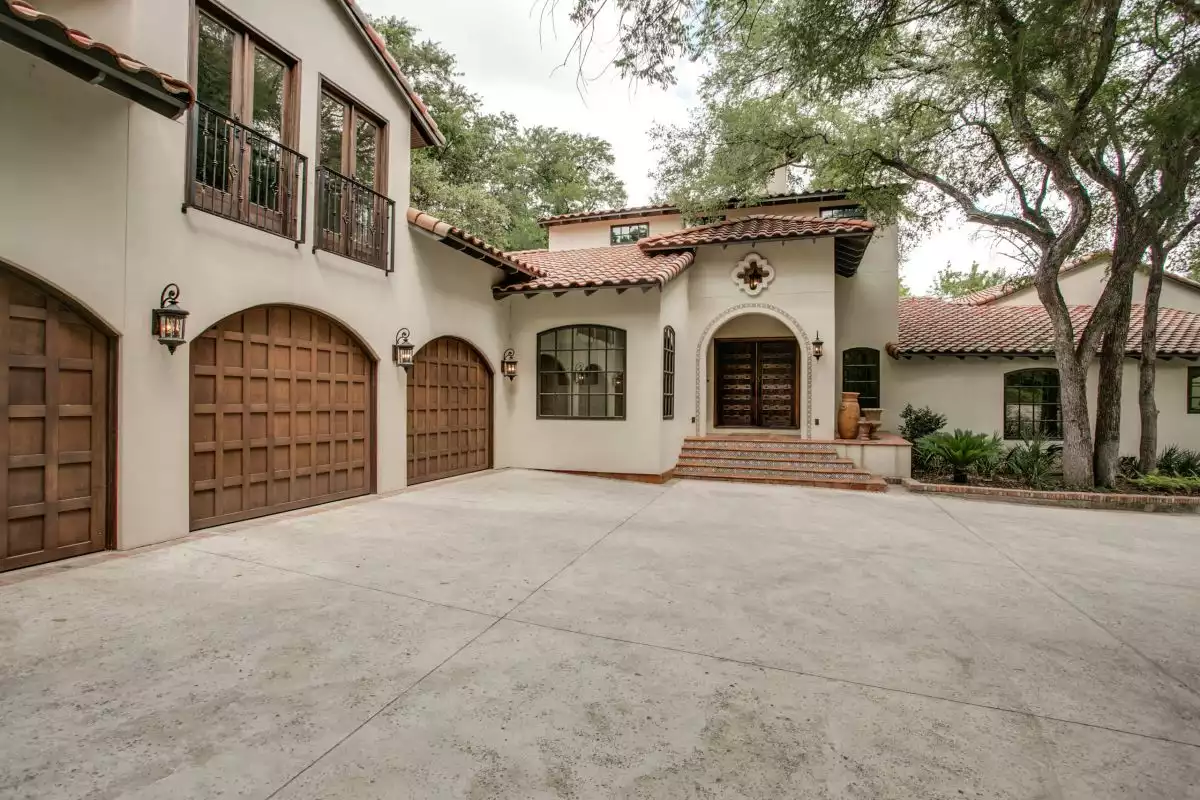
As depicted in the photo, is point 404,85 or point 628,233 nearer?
point 404,85

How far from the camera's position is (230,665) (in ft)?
8.68

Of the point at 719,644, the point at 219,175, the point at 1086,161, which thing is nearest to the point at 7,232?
the point at 219,175

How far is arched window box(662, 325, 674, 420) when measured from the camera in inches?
376

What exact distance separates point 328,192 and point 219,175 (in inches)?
51.5

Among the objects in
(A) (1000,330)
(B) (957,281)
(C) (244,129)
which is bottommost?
(A) (1000,330)

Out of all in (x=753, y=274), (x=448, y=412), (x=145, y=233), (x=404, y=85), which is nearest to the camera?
(x=145, y=233)

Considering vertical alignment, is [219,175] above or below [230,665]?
above

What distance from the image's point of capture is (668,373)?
10.0 m

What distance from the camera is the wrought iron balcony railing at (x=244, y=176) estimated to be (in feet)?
16.5

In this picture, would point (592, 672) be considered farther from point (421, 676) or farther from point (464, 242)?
point (464, 242)

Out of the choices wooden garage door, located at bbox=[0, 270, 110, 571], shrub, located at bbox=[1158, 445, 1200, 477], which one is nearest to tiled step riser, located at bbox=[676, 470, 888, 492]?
shrub, located at bbox=[1158, 445, 1200, 477]

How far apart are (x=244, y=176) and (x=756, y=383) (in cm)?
1049

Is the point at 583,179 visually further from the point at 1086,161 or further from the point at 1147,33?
the point at 1147,33

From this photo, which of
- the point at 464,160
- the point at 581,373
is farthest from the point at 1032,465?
the point at 464,160
